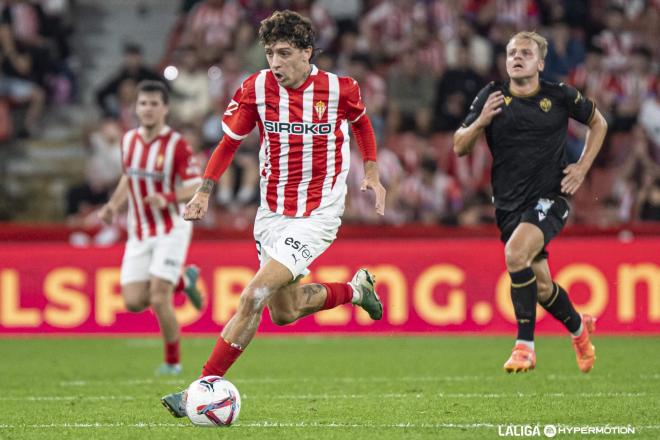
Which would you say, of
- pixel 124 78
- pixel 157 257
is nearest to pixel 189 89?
pixel 124 78

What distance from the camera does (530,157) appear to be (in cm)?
839

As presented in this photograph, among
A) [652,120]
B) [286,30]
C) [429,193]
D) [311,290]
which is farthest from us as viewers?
[652,120]

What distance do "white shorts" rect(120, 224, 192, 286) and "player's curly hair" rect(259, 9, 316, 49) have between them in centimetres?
327

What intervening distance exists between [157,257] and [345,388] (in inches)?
85.6

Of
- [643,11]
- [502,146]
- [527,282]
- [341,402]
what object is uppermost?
[643,11]

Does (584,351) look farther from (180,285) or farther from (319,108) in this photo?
(180,285)

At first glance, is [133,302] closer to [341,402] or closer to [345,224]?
[341,402]

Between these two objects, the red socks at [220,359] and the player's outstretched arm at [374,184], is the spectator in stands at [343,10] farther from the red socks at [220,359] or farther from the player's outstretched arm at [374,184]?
the red socks at [220,359]

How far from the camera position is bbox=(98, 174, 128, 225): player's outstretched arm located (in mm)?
10070

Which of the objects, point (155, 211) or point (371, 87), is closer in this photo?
point (155, 211)

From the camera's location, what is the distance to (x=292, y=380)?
943 cm

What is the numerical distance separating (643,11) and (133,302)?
1092 centimetres

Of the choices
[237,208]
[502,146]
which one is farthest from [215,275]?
[502,146]

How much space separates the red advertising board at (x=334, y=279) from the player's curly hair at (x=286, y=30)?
674 cm
